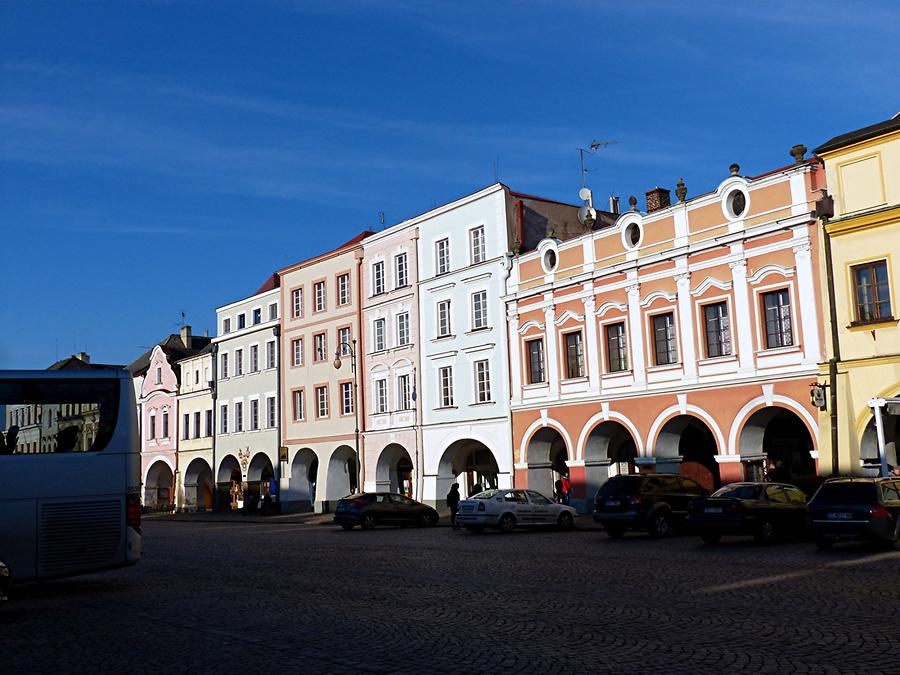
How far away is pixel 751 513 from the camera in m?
23.4

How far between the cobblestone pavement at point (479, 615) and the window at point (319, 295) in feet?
112

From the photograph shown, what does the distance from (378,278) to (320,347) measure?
6074 mm

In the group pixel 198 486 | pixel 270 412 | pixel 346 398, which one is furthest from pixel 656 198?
pixel 198 486

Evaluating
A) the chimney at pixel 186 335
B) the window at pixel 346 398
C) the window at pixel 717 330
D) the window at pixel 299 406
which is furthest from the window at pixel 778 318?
the chimney at pixel 186 335

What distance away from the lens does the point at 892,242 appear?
28.5 m

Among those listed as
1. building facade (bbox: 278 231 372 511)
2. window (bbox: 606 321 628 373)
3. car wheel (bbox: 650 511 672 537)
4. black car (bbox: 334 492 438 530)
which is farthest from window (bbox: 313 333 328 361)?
car wheel (bbox: 650 511 672 537)

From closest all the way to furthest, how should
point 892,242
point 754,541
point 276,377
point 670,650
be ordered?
point 670,650
point 754,541
point 892,242
point 276,377

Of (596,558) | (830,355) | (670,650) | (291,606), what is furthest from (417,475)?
(670,650)

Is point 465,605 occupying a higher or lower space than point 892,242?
lower

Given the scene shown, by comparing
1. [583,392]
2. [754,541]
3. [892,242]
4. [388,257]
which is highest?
[388,257]

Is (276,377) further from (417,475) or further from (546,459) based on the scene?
(546,459)

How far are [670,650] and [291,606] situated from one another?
584cm

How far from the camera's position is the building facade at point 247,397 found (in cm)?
5841

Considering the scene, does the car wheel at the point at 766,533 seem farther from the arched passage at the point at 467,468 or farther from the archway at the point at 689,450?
the arched passage at the point at 467,468
